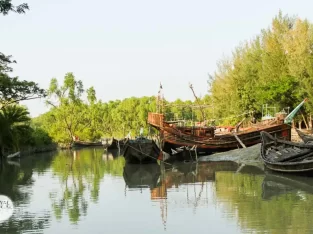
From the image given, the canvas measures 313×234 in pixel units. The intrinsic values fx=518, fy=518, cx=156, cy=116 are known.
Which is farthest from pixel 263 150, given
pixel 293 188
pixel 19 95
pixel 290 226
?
pixel 19 95

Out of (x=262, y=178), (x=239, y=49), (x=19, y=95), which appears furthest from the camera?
(x=239, y=49)

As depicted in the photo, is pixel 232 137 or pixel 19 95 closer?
pixel 19 95

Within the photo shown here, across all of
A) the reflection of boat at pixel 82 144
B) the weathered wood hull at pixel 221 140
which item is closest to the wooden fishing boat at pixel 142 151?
the weathered wood hull at pixel 221 140

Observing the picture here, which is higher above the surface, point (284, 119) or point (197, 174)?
point (284, 119)

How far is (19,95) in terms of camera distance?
94.1ft

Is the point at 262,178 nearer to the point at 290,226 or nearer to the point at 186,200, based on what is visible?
the point at 186,200

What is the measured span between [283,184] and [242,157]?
10.2 meters

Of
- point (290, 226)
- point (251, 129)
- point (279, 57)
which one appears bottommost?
point (290, 226)

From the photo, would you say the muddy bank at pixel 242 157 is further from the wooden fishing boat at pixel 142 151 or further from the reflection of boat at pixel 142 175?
the reflection of boat at pixel 142 175

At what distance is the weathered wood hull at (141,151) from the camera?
28.9 meters

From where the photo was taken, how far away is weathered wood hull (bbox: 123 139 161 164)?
28906 millimetres

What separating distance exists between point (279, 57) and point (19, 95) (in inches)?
735

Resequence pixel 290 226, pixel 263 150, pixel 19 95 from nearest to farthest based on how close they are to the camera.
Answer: pixel 290 226 < pixel 263 150 < pixel 19 95

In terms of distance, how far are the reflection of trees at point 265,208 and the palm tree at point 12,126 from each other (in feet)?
60.9
